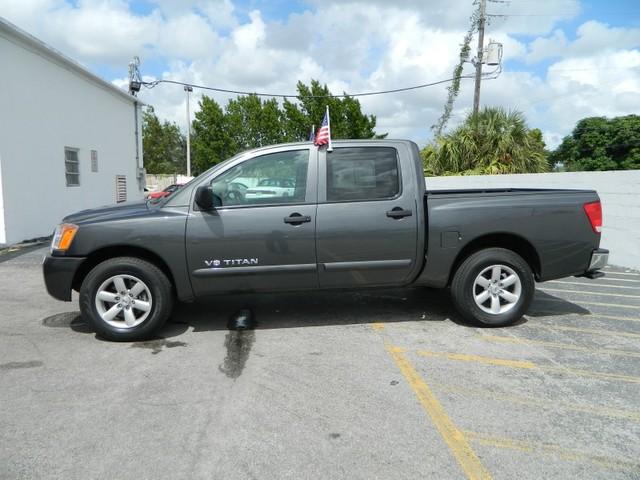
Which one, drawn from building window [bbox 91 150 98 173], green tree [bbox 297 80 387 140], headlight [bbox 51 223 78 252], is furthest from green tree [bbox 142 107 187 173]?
headlight [bbox 51 223 78 252]

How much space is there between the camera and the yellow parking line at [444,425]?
8.60 ft

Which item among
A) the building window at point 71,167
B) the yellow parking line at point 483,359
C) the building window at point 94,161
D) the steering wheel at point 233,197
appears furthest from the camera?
the building window at point 94,161

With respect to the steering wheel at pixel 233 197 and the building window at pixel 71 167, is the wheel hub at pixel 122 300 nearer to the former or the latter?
the steering wheel at pixel 233 197

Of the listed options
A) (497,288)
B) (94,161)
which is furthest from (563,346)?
(94,161)

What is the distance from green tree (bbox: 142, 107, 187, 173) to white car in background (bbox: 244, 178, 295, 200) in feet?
150

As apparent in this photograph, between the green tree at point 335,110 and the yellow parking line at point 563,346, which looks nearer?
the yellow parking line at point 563,346

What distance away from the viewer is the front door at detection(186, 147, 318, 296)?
4.49m

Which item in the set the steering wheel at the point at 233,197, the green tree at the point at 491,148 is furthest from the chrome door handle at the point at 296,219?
the green tree at the point at 491,148

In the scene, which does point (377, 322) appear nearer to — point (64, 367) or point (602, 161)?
point (64, 367)

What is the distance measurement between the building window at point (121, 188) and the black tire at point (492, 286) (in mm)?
14148

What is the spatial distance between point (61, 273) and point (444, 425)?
357cm

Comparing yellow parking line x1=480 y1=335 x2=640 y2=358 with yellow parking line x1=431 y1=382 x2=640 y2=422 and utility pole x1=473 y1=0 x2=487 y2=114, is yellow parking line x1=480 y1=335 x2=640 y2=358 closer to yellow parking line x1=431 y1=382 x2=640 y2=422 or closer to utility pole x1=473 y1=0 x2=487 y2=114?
yellow parking line x1=431 y1=382 x2=640 y2=422

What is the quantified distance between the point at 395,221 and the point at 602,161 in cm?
4430

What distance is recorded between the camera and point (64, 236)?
4480 mm
